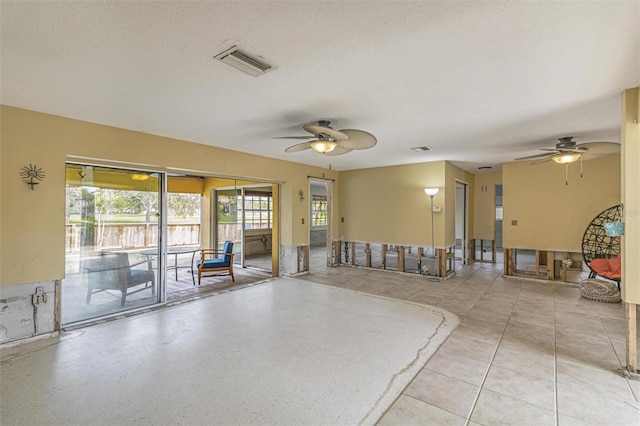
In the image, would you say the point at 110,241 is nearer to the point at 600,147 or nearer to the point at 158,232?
the point at 158,232

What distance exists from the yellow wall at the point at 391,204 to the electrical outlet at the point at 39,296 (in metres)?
5.78

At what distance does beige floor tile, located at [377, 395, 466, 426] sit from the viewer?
6.28 feet

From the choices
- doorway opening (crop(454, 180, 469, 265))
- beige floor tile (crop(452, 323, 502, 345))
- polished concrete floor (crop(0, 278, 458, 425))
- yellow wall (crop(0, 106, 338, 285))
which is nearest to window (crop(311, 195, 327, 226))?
doorway opening (crop(454, 180, 469, 265))

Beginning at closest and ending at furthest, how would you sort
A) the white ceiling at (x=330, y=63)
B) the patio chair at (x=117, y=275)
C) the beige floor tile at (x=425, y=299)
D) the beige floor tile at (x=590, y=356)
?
the white ceiling at (x=330, y=63) < the beige floor tile at (x=590, y=356) < the patio chair at (x=117, y=275) < the beige floor tile at (x=425, y=299)

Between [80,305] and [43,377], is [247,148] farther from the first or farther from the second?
[43,377]

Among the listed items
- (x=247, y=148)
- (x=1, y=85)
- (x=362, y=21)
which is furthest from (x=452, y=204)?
(x=1, y=85)

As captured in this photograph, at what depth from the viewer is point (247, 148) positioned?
4992 millimetres

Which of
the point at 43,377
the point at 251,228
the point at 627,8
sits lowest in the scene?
the point at 43,377

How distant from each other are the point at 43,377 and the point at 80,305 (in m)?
1.46

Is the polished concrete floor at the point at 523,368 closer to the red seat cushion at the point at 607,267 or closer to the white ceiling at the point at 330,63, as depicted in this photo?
the red seat cushion at the point at 607,267

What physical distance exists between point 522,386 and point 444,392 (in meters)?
0.65

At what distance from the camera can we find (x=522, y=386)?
2.30 metres

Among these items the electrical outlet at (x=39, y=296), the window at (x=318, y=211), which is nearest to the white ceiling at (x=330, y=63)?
the electrical outlet at (x=39, y=296)

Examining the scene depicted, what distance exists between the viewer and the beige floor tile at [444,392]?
2.07 meters
